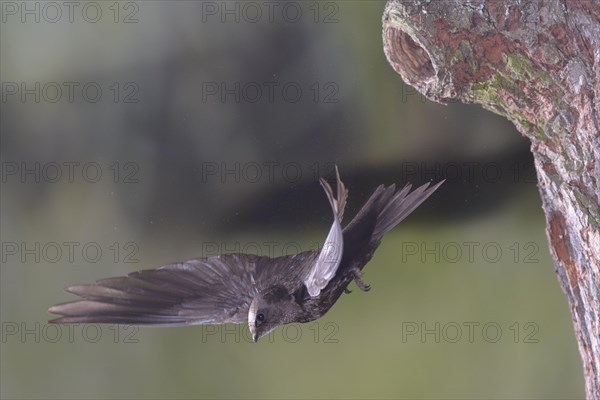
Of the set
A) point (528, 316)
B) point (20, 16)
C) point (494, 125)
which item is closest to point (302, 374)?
point (528, 316)

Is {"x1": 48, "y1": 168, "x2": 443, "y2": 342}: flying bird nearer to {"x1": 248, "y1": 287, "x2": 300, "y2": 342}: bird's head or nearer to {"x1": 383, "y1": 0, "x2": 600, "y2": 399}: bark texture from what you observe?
{"x1": 248, "y1": 287, "x2": 300, "y2": 342}: bird's head

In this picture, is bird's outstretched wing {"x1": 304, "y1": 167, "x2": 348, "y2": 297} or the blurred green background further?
the blurred green background

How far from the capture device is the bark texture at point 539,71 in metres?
0.61

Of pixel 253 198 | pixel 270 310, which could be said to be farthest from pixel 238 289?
pixel 253 198

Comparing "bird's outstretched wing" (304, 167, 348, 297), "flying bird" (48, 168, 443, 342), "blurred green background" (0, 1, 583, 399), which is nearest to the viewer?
"bird's outstretched wing" (304, 167, 348, 297)

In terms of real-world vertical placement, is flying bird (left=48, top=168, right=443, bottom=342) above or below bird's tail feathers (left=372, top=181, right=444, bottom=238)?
below

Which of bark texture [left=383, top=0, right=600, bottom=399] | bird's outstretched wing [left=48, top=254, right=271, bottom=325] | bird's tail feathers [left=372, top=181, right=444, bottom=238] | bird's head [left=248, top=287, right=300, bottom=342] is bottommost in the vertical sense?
bird's head [left=248, top=287, right=300, bottom=342]

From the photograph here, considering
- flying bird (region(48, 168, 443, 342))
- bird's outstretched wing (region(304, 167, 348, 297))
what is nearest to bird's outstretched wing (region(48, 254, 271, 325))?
flying bird (region(48, 168, 443, 342))

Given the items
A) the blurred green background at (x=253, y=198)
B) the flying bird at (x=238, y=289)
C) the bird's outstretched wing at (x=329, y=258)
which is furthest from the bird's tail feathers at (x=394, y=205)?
the blurred green background at (x=253, y=198)

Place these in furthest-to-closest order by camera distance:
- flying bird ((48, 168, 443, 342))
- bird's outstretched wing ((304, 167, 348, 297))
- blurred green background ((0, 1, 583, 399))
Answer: blurred green background ((0, 1, 583, 399)), flying bird ((48, 168, 443, 342)), bird's outstretched wing ((304, 167, 348, 297))

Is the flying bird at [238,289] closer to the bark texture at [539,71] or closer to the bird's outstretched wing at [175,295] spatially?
the bird's outstretched wing at [175,295]

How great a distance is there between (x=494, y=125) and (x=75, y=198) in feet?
2.38

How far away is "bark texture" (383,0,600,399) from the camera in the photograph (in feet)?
2.00

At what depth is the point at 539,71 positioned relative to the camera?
0.62 meters
